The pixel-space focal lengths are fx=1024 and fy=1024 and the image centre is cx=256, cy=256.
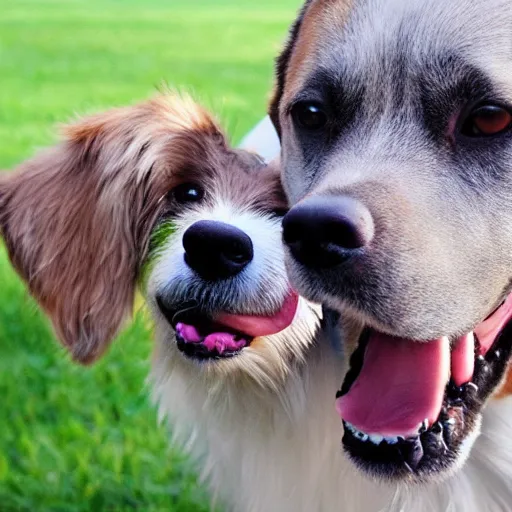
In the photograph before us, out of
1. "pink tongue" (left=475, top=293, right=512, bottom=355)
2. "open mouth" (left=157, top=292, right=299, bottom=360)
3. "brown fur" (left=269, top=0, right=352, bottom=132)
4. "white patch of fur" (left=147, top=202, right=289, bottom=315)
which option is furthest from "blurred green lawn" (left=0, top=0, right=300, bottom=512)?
"pink tongue" (left=475, top=293, right=512, bottom=355)

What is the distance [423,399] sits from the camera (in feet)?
8.07

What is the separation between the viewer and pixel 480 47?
2.38 m

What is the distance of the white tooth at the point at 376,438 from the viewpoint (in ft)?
8.07

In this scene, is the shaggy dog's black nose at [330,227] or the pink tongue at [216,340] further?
the pink tongue at [216,340]

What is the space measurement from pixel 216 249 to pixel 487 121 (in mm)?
698

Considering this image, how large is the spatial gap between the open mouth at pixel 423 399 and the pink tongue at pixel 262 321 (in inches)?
8.1

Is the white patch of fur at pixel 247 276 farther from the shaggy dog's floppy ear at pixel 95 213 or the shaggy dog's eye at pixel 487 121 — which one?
the shaggy dog's eye at pixel 487 121

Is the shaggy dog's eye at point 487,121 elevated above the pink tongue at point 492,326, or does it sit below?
above

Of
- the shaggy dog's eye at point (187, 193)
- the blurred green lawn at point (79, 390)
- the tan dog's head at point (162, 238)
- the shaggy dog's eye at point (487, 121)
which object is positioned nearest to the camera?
the shaggy dog's eye at point (487, 121)

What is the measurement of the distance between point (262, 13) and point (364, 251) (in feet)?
73.0

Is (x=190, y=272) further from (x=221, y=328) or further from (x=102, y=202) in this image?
(x=102, y=202)

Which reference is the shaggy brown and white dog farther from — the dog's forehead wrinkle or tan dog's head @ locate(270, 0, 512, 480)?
the dog's forehead wrinkle

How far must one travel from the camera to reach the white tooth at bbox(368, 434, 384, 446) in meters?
2.46

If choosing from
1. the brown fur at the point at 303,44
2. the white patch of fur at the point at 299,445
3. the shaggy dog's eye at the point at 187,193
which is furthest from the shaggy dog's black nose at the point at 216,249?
the brown fur at the point at 303,44
